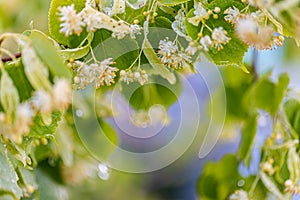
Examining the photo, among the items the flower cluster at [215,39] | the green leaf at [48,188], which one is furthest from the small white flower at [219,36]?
the green leaf at [48,188]

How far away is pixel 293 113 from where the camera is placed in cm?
75

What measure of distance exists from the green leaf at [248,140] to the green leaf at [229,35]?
0.20 m

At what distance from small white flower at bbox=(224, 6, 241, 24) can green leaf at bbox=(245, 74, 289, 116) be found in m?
0.25

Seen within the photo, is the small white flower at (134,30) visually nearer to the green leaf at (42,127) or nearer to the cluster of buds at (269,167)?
the green leaf at (42,127)

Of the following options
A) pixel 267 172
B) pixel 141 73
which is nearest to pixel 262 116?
pixel 267 172

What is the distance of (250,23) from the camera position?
18.3 inches

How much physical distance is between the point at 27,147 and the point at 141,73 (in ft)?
0.43

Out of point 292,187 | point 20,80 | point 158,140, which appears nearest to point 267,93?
point 292,187

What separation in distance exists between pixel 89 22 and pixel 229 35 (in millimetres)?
140

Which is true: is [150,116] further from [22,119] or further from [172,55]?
[22,119]

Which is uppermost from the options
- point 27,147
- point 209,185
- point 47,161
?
point 27,147

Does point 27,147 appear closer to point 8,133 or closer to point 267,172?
point 8,133

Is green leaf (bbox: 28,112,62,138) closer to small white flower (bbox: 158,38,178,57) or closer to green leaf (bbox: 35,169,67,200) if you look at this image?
small white flower (bbox: 158,38,178,57)

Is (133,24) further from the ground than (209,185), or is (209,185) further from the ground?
(133,24)
